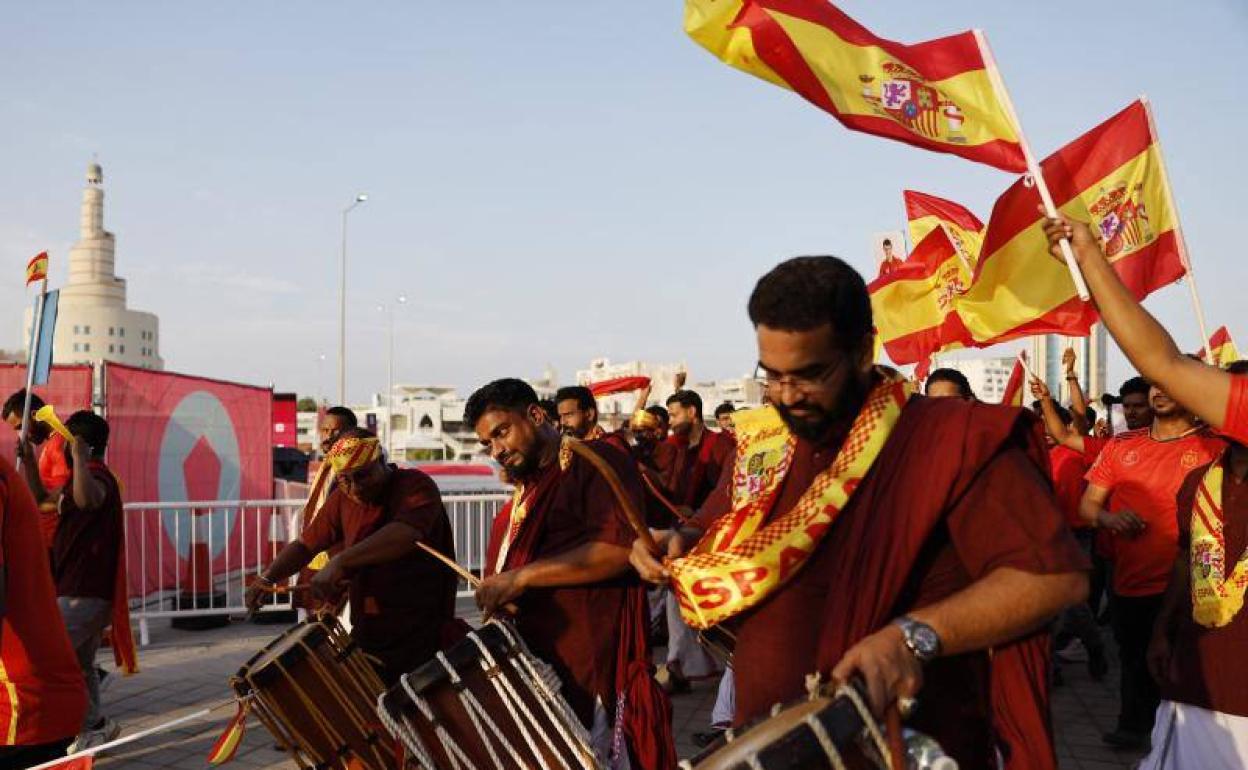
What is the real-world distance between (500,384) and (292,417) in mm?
16272

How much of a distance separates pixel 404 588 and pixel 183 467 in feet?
25.4

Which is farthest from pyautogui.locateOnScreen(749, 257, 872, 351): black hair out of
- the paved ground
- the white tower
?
the white tower

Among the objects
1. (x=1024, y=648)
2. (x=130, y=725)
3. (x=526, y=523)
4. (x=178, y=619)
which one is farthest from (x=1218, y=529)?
(x=178, y=619)

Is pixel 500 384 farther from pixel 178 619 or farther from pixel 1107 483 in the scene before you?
pixel 178 619

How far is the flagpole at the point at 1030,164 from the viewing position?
9.40 ft

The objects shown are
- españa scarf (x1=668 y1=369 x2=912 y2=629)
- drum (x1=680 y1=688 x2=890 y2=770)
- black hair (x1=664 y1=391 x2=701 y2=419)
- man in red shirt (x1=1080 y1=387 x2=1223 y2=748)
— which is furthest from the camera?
black hair (x1=664 y1=391 x2=701 y2=419)

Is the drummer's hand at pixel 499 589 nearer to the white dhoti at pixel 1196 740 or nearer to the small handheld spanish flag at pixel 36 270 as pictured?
the white dhoti at pixel 1196 740

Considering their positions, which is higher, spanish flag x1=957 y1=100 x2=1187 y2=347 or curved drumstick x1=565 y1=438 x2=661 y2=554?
spanish flag x1=957 y1=100 x2=1187 y2=347

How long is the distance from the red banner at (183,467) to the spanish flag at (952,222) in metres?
7.44

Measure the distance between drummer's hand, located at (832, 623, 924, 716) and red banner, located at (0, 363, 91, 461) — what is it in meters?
11.0

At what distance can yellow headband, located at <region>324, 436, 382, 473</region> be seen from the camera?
5.08m

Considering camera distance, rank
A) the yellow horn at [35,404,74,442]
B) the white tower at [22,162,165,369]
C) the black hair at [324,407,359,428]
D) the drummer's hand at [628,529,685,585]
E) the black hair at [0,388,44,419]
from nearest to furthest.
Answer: the drummer's hand at [628,529,685,585] < the yellow horn at [35,404,74,442] < the black hair at [0,388,44,419] < the black hair at [324,407,359,428] < the white tower at [22,162,165,369]

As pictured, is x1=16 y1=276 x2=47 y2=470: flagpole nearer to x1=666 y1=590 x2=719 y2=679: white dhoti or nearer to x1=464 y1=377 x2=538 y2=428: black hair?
x1=464 y1=377 x2=538 y2=428: black hair

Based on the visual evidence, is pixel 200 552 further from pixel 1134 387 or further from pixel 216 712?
pixel 1134 387
